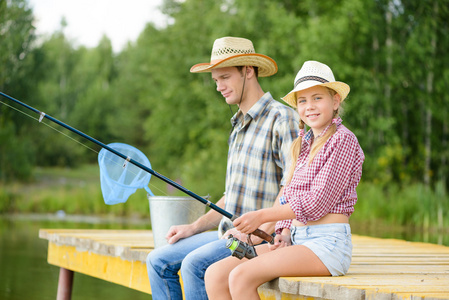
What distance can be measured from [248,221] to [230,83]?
0.71 meters

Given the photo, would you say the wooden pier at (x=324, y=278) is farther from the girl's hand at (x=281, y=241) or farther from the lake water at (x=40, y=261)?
the lake water at (x=40, y=261)

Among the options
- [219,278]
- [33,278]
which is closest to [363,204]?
[33,278]

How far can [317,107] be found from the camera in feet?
8.38

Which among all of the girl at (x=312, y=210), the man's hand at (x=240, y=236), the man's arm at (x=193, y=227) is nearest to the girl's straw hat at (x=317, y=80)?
the girl at (x=312, y=210)

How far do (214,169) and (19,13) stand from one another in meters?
6.35

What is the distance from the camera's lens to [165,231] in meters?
3.29

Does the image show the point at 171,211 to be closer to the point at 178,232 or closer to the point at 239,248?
the point at 178,232

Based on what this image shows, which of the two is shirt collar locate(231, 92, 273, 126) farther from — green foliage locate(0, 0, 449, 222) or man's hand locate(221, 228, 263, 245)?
green foliage locate(0, 0, 449, 222)

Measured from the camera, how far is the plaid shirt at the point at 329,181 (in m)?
2.39

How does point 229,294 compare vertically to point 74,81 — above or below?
below

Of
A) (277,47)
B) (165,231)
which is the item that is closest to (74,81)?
(277,47)

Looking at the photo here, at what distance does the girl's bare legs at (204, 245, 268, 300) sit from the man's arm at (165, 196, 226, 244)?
471 mm

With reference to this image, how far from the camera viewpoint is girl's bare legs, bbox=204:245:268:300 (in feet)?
8.06

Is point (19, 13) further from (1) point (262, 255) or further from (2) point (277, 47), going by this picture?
(1) point (262, 255)
